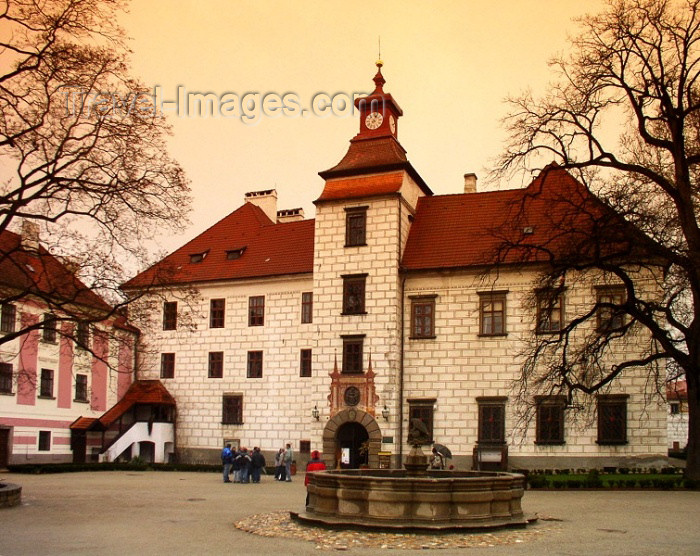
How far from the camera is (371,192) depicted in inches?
1492

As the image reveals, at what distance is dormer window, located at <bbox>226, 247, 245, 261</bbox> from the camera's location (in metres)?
44.0

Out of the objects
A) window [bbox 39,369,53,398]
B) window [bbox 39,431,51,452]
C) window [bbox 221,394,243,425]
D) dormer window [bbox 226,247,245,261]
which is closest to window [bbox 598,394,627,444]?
Answer: window [bbox 221,394,243,425]

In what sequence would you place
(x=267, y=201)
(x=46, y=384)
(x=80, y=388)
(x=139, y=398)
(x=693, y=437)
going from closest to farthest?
1. (x=693, y=437)
2. (x=46, y=384)
3. (x=139, y=398)
4. (x=80, y=388)
5. (x=267, y=201)

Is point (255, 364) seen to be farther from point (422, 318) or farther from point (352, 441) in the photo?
A: point (422, 318)

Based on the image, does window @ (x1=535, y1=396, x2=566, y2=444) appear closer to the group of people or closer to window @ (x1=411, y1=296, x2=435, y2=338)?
window @ (x1=411, y1=296, x2=435, y2=338)

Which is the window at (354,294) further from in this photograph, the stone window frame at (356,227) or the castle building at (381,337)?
the stone window frame at (356,227)

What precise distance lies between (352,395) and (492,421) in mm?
5804

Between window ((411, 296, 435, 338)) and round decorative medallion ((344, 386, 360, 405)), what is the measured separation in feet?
10.7

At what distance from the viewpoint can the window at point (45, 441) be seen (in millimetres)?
39531

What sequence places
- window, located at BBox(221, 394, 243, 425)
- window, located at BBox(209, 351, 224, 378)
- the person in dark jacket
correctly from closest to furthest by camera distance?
the person in dark jacket < window, located at BBox(221, 394, 243, 425) < window, located at BBox(209, 351, 224, 378)

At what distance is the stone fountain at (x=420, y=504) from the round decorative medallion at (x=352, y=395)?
19.8 metres

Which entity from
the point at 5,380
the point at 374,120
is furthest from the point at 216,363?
the point at 374,120

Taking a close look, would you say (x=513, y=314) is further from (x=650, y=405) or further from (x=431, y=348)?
(x=650, y=405)

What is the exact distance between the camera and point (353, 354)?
37.1 m
